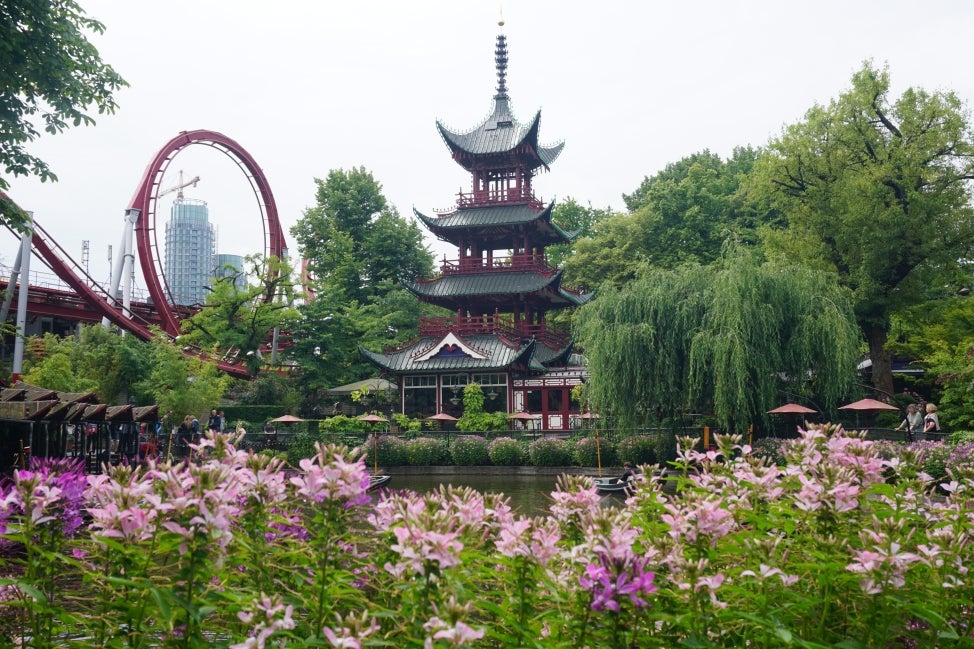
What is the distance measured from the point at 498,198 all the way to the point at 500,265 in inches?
125

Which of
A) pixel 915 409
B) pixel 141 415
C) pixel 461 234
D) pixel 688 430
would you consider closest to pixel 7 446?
pixel 141 415

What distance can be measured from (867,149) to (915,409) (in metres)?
9.27

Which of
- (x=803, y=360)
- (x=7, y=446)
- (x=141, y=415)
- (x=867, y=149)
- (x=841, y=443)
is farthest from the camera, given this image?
(x=867, y=149)

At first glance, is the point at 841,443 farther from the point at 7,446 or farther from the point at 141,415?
the point at 141,415

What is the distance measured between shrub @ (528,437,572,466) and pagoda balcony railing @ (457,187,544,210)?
13455 mm

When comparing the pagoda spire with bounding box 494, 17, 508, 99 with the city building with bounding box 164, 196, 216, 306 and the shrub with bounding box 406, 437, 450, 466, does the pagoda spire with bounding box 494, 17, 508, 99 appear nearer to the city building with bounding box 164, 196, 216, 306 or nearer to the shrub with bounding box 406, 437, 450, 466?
the shrub with bounding box 406, 437, 450, 466

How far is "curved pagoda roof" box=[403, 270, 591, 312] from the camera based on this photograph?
31609 mm

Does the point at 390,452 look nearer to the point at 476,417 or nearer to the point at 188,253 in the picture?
the point at 476,417

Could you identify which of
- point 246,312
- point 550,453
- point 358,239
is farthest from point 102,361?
point 358,239

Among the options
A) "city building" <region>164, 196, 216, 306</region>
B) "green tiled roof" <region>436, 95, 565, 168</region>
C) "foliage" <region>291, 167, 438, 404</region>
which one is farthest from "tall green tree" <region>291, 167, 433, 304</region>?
"city building" <region>164, 196, 216, 306</region>

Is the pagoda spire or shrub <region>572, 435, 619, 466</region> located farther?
the pagoda spire

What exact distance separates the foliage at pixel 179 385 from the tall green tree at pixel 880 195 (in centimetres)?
1890

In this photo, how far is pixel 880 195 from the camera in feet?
77.6

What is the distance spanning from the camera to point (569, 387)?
29.3 metres
